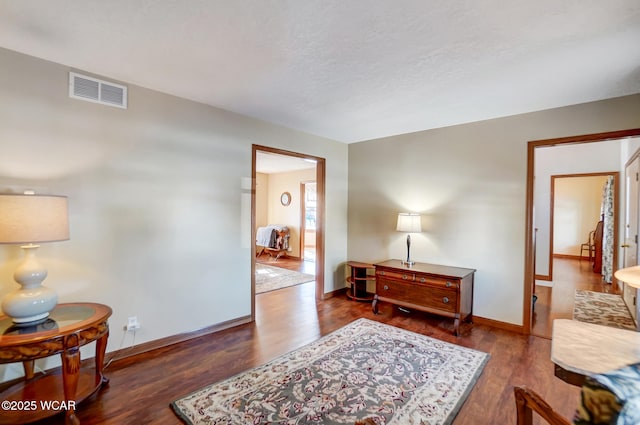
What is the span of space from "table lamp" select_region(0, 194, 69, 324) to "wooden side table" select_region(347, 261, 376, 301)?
11.5 feet

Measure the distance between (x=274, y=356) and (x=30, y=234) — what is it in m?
2.02

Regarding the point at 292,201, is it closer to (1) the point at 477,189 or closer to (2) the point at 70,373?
(1) the point at 477,189

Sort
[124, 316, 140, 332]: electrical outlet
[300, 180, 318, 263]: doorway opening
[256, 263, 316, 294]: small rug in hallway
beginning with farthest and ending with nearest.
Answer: [300, 180, 318, 263]: doorway opening
[256, 263, 316, 294]: small rug in hallway
[124, 316, 140, 332]: electrical outlet

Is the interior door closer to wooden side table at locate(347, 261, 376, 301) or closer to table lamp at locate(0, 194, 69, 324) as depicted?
wooden side table at locate(347, 261, 376, 301)

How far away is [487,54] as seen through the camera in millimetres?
2082

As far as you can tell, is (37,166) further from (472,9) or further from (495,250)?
(495,250)

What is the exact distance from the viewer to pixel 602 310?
4.04 meters

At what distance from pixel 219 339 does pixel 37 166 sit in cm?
217

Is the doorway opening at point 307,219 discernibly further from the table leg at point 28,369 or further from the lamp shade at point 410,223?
the table leg at point 28,369

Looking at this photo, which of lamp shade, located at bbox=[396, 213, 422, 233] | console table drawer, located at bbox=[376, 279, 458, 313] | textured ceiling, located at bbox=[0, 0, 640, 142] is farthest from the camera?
lamp shade, located at bbox=[396, 213, 422, 233]

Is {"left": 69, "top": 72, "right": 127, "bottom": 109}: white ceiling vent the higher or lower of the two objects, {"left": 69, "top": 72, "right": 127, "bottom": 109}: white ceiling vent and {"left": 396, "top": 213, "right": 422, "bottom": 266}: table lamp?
the higher

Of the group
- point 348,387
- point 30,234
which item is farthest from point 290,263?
point 30,234

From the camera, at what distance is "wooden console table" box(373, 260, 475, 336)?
3.29 meters

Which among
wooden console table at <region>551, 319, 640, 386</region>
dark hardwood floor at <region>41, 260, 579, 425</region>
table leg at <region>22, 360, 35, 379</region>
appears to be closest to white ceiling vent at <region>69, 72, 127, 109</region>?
table leg at <region>22, 360, 35, 379</region>
